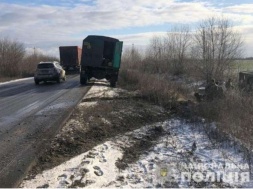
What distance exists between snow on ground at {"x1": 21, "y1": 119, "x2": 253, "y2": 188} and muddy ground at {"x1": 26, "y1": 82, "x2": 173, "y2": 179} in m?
0.30

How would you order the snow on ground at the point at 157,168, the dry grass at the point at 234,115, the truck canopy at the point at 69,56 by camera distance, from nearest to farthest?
the snow on ground at the point at 157,168
the dry grass at the point at 234,115
the truck canopy at the point at 69,56

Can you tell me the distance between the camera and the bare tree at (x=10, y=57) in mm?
51966

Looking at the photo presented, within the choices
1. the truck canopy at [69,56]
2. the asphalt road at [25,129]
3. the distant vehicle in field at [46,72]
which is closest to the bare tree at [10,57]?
the truck canopy at [69,56]

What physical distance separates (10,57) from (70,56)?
9793 mm

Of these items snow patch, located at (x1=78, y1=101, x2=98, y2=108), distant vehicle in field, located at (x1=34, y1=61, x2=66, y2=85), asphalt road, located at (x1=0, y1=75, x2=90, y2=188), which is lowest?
snow patch, located at (x1=78, y1=101, x2=98, y2=108)

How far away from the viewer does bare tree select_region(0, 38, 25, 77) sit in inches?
2046

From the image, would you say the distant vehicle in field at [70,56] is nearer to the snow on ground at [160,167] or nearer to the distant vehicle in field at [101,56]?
the distant vehicle in field at [101,56]

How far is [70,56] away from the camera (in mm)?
50500

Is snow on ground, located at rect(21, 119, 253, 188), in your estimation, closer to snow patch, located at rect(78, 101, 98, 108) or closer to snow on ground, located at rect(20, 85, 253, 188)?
snow on ground, located at rect(20, 85, 253, 188)

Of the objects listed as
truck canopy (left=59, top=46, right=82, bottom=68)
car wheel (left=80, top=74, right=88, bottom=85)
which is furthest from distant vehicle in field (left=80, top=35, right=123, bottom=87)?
truck canopy (left=59, top=46, right=82, bottom=68)

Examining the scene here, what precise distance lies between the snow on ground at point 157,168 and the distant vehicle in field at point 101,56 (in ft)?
54.8

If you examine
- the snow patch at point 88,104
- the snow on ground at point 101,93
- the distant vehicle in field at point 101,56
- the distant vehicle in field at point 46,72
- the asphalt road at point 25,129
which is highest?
the distant vehicle in field at point 101,56

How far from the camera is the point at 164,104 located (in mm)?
18094

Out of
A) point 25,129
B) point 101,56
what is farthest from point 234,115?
point 101,56
